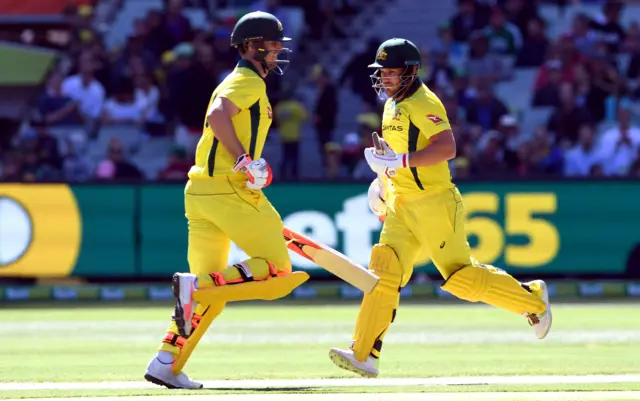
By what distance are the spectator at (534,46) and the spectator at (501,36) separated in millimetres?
127

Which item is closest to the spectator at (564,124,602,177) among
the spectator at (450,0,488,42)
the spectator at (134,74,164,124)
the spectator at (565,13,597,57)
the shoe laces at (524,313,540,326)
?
the spectator at (565,13,597,57)

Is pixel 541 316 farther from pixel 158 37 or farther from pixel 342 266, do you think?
pixel 158 37

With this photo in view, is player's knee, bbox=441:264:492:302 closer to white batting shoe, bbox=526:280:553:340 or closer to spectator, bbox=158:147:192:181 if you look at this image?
white batting shoe, bbox=526:280:553:340

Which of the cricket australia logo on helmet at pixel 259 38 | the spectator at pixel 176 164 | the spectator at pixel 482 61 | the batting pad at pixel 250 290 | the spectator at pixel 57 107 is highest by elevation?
the cricket australia logo on helmet at pixel 259 38

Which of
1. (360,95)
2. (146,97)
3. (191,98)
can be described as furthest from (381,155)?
(146,97)

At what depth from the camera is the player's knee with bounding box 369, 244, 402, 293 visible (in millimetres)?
8766


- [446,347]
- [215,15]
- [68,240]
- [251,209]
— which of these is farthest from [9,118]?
[251,209]

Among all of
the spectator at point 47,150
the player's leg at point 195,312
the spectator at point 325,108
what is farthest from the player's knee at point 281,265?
the spectator at point 325,108

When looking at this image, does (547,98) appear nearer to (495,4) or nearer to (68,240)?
(495,4)

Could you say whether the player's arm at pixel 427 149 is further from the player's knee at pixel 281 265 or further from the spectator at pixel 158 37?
the spectator at pixel 158 37

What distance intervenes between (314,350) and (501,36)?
10.4 meters

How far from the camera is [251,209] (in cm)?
823

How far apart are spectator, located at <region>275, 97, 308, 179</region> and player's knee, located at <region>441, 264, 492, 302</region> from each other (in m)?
9.97

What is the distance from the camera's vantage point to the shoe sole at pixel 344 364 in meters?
8.61
